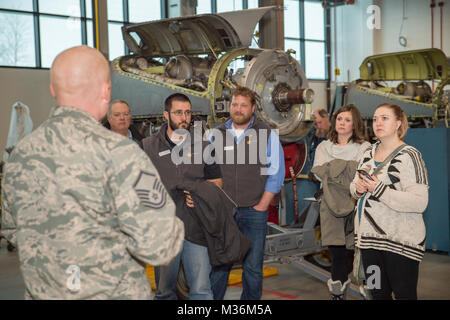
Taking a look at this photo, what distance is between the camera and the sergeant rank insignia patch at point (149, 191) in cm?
153

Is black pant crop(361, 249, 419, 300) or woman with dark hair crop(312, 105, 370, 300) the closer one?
black pant crop(361, 249, 419, 300)

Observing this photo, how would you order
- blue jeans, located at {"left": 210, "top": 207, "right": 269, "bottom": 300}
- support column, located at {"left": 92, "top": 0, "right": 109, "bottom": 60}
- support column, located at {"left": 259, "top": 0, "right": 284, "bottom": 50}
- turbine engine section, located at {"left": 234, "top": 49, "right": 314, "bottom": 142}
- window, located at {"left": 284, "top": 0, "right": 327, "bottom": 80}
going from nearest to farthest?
1. blue jeans, located at {"left": 210, "top": 207, "right": 269, "bottom": 300}
2. turbine engine section, located at {"left": 234, "top": 49, "right": 314, "bottom": 142}
3. support column, located at {"left": 92, "top": 0, "right": 109, "bottom": 60}
4. support column, located at {"left": 259, "top": 0, "right": 284, "bottom": 50}
5. window, located at {"left": 284, "top": 0, "right": 327, "bottom": 80}

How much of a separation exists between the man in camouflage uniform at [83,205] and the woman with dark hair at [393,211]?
1.78 metres

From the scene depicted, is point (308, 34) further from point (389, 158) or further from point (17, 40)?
point (389, 158)

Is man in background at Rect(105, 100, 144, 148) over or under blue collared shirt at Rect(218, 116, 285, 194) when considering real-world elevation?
over

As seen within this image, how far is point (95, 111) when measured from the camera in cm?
165

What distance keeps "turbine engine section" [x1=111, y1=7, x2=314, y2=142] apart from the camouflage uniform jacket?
3690mm

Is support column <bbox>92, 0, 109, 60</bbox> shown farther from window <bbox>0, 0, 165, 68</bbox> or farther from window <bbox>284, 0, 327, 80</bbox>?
window <bbox>284, 0, 327, 80</bbox>

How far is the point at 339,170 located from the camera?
398cm

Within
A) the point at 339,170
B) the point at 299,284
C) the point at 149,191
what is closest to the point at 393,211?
the point at 339,170

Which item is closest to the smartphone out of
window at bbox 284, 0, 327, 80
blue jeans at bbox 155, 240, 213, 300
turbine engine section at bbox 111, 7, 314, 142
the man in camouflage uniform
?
blue jeans at bbox 155, 240, 213, 300

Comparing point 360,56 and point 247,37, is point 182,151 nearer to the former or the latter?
point 247,37

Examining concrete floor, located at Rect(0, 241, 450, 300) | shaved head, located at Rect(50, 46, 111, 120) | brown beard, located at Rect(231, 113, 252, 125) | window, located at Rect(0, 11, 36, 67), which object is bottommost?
concrete floor, located at Rect(0, 241, 450, 300)

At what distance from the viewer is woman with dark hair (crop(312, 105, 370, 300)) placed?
398 centimetres
